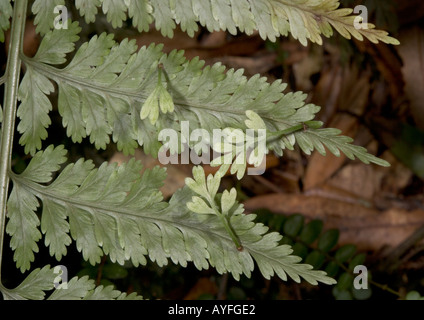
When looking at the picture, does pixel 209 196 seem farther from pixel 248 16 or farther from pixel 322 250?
pixel 322 250

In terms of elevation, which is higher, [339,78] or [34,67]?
[339,78]

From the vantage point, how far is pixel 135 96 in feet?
6.50

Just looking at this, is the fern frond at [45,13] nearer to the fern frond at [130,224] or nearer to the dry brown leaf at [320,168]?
the fern frond at [130,224]

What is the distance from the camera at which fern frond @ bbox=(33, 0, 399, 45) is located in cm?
180

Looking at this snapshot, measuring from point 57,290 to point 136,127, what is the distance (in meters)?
0.65

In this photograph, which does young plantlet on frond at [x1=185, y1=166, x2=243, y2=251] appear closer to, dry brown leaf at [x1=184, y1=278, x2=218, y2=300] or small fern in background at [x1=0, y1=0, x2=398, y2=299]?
small fern in background at [x1=0, y1=0, x2=398, y2=299]

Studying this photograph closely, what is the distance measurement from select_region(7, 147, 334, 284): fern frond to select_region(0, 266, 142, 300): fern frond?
10 centimetres

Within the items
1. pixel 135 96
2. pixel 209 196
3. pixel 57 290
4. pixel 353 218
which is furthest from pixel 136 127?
pixel 353 218

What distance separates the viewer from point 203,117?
1.94 metres

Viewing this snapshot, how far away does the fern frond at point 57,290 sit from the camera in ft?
6.42

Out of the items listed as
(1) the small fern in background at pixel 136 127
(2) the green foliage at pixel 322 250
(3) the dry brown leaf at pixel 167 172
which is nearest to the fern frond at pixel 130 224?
(1) the small fern in background at pixel 136 127
